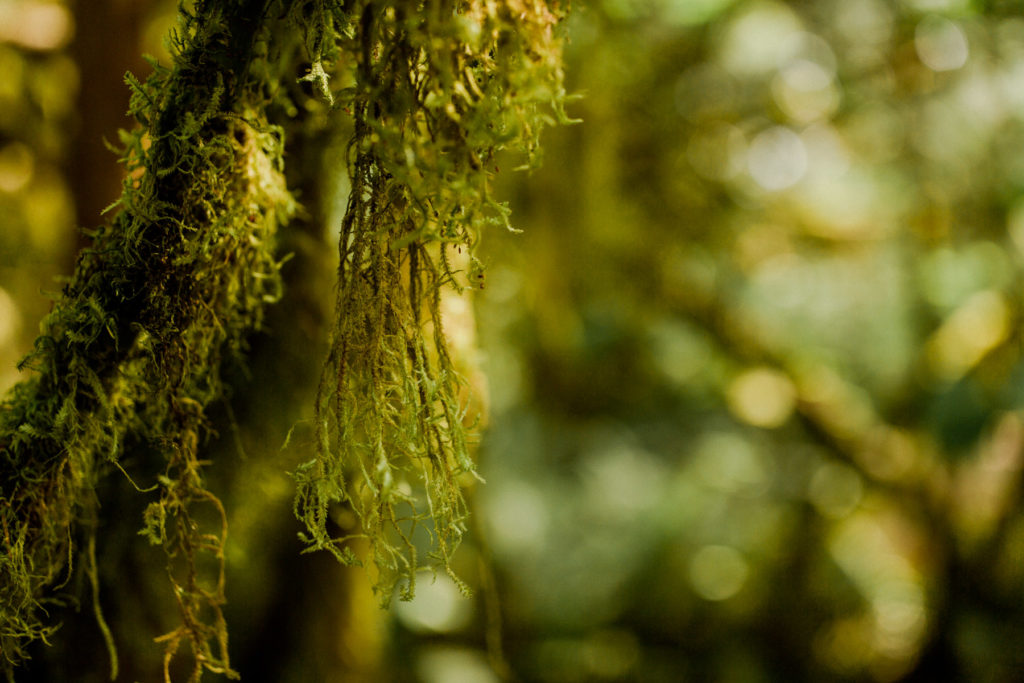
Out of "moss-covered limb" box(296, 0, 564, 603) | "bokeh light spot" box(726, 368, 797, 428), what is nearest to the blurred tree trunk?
"moss-covered limb" box(296, 0, 564, 603)

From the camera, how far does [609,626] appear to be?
113 inches

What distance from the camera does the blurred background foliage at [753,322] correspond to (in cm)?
216

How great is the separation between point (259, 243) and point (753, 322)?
2.31 m

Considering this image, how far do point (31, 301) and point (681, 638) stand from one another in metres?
2.88

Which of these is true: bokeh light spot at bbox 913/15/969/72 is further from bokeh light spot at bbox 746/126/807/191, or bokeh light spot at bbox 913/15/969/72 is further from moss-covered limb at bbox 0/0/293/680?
moss-covered limb at bbox 0/0/293/680

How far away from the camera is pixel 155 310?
0.54 m

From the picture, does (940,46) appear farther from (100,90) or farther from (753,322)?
(100,90)

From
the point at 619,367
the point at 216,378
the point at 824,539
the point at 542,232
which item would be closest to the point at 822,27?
the point at 542,232

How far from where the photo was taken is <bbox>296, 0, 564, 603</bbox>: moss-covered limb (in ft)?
1.56

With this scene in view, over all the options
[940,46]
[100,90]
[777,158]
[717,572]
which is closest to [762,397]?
[717,572]

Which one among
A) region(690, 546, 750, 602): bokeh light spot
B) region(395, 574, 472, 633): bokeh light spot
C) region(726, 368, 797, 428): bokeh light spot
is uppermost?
region(726, 368, 797, 428): bokeh light spot

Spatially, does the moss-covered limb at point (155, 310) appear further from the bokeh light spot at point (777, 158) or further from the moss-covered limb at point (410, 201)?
the bokeh light spot at point (777, 158)

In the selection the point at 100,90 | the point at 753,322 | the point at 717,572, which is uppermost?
the point at 753,322

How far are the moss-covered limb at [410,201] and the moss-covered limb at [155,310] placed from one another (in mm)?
→ 92
